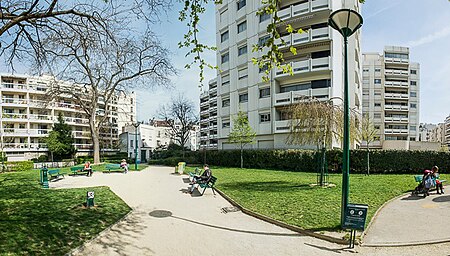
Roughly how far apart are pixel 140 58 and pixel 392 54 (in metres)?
57.7

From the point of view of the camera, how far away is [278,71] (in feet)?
94.4

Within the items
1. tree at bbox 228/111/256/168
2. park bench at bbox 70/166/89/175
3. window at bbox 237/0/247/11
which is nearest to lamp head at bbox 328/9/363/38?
tree at bbox 228/111/256/168

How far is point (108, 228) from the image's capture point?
711 cm

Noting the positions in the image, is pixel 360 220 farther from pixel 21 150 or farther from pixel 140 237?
pixel 21 150

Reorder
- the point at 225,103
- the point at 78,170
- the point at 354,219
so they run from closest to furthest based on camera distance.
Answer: the point at 354,219
the point at 78,170
the point at 225,103

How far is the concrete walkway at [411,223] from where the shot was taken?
602 cm

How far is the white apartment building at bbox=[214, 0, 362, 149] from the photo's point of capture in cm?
2638

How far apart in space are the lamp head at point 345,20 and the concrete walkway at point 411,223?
4934 millimetres

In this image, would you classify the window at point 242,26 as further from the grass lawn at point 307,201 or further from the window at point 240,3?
the grass lawn at point 307,201

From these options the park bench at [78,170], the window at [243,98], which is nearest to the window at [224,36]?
the window at [243,98]

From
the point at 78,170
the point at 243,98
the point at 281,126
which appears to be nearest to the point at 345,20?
the point at 281,126

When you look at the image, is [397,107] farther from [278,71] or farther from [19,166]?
[19,166]

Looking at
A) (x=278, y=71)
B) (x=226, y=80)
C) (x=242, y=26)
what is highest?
(x=242, y=26)

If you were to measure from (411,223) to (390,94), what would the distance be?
61021 millimetres
